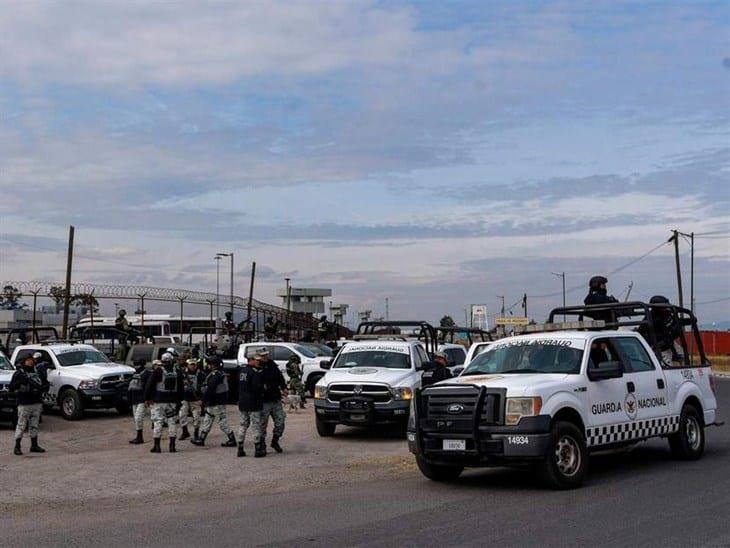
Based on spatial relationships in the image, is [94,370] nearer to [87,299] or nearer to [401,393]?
[401,393]

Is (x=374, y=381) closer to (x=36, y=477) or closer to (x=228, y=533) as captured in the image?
(x=36, y=477)

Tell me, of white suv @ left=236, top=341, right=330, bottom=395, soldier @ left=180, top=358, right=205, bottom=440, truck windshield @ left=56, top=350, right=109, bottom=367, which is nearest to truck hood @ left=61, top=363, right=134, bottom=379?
truck windshield @ left=56, top=350, right=109, bottom=367

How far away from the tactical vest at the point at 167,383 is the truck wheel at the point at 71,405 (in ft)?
20.8

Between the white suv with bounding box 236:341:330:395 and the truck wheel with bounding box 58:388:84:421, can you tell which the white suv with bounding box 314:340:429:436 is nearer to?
the truck wheel with bounding box 58:388:84:421

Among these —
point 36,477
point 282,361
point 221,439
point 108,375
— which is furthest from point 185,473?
point 282,361

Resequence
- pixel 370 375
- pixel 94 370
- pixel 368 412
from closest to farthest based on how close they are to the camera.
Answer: pixel 368 412 → pixel 370 375 → pixel 94 370

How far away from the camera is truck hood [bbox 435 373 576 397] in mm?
11211

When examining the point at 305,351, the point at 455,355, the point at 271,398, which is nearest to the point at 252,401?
the point at 271,398

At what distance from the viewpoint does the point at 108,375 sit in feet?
74.6

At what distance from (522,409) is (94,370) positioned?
14.5m

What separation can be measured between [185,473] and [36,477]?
2052mm

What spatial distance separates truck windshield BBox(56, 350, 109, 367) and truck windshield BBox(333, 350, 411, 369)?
752 cm

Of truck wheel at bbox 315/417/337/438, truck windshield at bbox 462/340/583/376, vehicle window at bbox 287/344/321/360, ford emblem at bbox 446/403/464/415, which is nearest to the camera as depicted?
ford emblem at bbox 446/403/464/415

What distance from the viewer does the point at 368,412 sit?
17797 mm
